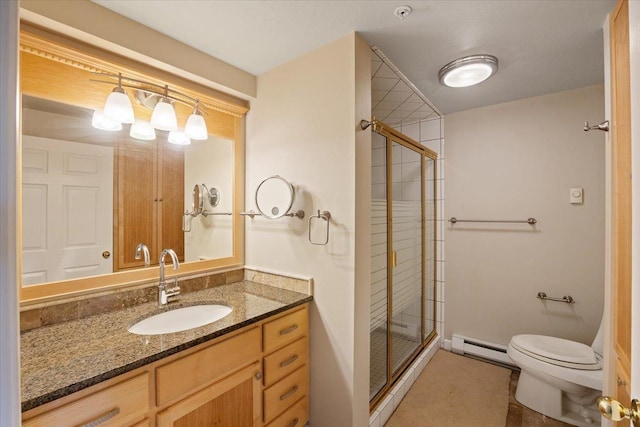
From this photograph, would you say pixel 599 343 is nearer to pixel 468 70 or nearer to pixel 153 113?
pixel 468 70

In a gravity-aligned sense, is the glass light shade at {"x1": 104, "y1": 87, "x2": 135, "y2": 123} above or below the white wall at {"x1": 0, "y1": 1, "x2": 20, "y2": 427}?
above

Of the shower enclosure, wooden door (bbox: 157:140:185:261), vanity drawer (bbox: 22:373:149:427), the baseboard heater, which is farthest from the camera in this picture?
the baseboard heater

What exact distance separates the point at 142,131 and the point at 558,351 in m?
2.97

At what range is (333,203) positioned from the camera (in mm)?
1534

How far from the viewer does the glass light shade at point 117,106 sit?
4.26 feet

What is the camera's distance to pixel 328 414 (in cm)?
154

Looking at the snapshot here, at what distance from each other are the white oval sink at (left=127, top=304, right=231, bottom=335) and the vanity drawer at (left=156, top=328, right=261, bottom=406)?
23cm

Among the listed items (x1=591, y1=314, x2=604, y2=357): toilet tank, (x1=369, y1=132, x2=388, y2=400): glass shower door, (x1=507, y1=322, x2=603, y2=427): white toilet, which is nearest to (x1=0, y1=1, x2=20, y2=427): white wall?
(x1=369, y1=132, x2=388, y2=400): glass shower door

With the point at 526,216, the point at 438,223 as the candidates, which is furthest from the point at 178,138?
the point at 526,216

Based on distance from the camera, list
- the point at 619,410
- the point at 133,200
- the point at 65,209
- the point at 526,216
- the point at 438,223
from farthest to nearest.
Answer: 1. the point at 438,223
2. the point at 526,216
3. the point at 133,200
4. the point at 65,209
5. the point at 619,410

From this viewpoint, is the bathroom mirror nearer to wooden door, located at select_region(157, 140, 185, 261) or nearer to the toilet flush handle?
wooden door, located at select_region(157, 140, 185, 261)

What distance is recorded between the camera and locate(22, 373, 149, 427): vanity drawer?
79cm

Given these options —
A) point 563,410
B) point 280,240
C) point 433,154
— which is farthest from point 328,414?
point 433,154

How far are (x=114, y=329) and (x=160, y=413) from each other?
0.42 metres
